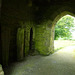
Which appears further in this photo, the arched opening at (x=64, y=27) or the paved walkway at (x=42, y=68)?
the arched opening at (x=64, y=27)

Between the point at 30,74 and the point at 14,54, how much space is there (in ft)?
5.12

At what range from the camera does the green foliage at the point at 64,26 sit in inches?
555

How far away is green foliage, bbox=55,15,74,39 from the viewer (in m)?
14.1

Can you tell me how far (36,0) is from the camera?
5.07 meters

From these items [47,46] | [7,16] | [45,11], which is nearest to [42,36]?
[47,46]

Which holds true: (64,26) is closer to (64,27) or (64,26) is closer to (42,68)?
(64,27)

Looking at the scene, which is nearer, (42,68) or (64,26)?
(42,68)

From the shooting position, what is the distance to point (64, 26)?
14633 millimetres

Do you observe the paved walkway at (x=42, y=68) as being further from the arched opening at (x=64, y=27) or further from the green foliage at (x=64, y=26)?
the green foliage at (x=64, y=26)

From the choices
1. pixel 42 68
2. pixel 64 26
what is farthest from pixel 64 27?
pixel 42 68

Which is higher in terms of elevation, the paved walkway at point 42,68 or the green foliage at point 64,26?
the green foliage at point 64,26

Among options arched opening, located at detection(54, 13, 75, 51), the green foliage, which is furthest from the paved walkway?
the green foliage

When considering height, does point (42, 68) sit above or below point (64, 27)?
below

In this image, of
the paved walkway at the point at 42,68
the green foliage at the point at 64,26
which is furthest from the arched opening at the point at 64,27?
the paved walkway at the point at 42,68
